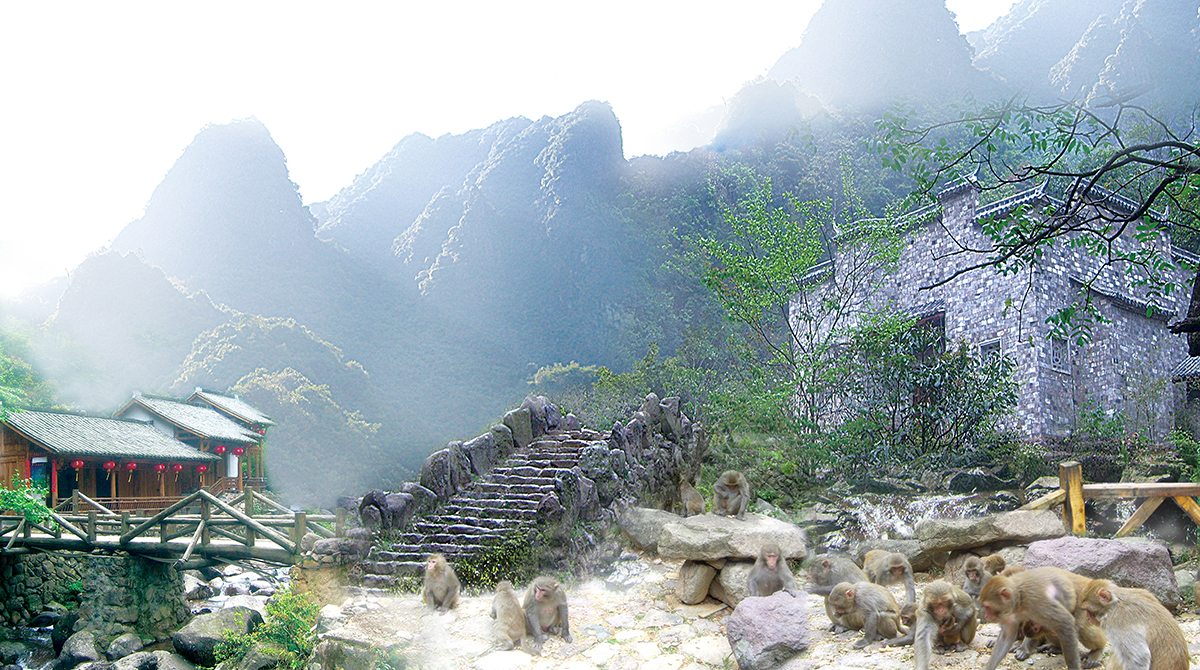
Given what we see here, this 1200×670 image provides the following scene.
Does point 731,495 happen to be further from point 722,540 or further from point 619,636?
point 619,636

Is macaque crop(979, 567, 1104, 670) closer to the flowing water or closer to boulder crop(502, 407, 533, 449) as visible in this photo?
the flowing water

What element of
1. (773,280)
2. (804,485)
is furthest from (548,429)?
(773,280)

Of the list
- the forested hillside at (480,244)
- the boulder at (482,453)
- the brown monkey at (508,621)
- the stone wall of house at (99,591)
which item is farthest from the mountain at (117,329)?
the brown monkey at (508,621)

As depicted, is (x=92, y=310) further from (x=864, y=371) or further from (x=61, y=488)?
(x=864, y=371)

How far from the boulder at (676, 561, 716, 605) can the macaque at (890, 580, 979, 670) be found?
1539mm

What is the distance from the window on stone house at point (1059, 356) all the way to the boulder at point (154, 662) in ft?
46.9

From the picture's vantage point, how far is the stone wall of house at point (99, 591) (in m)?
11.6

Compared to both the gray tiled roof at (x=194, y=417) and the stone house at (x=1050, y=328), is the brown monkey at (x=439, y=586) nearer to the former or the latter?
the gray tiled roof at (x=194, y=417)

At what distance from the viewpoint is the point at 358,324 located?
15258 mm

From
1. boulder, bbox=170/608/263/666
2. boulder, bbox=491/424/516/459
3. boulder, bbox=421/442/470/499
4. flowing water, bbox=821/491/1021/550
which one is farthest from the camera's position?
boulder, bbox=170/608/263/666

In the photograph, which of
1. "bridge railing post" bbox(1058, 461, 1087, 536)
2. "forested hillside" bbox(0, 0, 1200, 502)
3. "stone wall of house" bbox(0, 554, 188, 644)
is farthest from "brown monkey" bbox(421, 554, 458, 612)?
"stone wall of house" bbox(0, 554, 188, 644)

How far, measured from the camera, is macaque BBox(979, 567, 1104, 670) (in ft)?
9.09

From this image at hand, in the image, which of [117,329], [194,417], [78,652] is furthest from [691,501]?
[78,652]

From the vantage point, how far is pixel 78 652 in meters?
10.7
